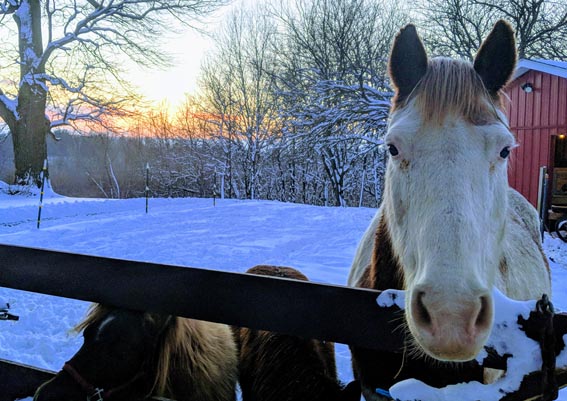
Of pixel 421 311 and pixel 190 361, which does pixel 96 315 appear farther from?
pixel 421 311

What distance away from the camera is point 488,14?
20.4 m

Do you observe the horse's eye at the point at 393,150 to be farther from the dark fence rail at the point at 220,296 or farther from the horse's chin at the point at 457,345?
the horse's chin at the point at 457,345

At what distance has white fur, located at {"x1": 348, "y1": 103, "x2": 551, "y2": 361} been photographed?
3.47 ft

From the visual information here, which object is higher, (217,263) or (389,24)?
(389,24)

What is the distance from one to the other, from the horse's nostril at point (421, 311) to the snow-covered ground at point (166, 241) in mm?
2567

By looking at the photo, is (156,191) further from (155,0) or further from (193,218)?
(193,218)

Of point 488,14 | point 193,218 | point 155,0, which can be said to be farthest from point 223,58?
point 193,218

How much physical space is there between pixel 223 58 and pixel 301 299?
2622 centimetres

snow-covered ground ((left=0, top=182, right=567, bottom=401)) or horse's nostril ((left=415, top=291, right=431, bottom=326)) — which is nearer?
horse's nostril ((left=415, top=291, right=431, bottom=326))

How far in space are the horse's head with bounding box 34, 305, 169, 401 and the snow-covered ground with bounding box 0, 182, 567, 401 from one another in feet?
4.67

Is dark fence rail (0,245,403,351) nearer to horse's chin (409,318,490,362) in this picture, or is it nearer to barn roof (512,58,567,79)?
horse's chin (409,318,490,362)

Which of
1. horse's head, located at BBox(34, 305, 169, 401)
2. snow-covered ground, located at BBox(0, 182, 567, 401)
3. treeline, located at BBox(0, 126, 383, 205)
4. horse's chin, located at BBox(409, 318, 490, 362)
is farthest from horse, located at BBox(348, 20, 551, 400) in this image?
treeline, located at BBox(0, 126, 383, 205)

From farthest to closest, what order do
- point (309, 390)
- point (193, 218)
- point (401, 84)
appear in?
point (193, 218) < point (309, 390) < point (401, 84)

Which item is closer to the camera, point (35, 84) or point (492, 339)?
point (492, 339)
